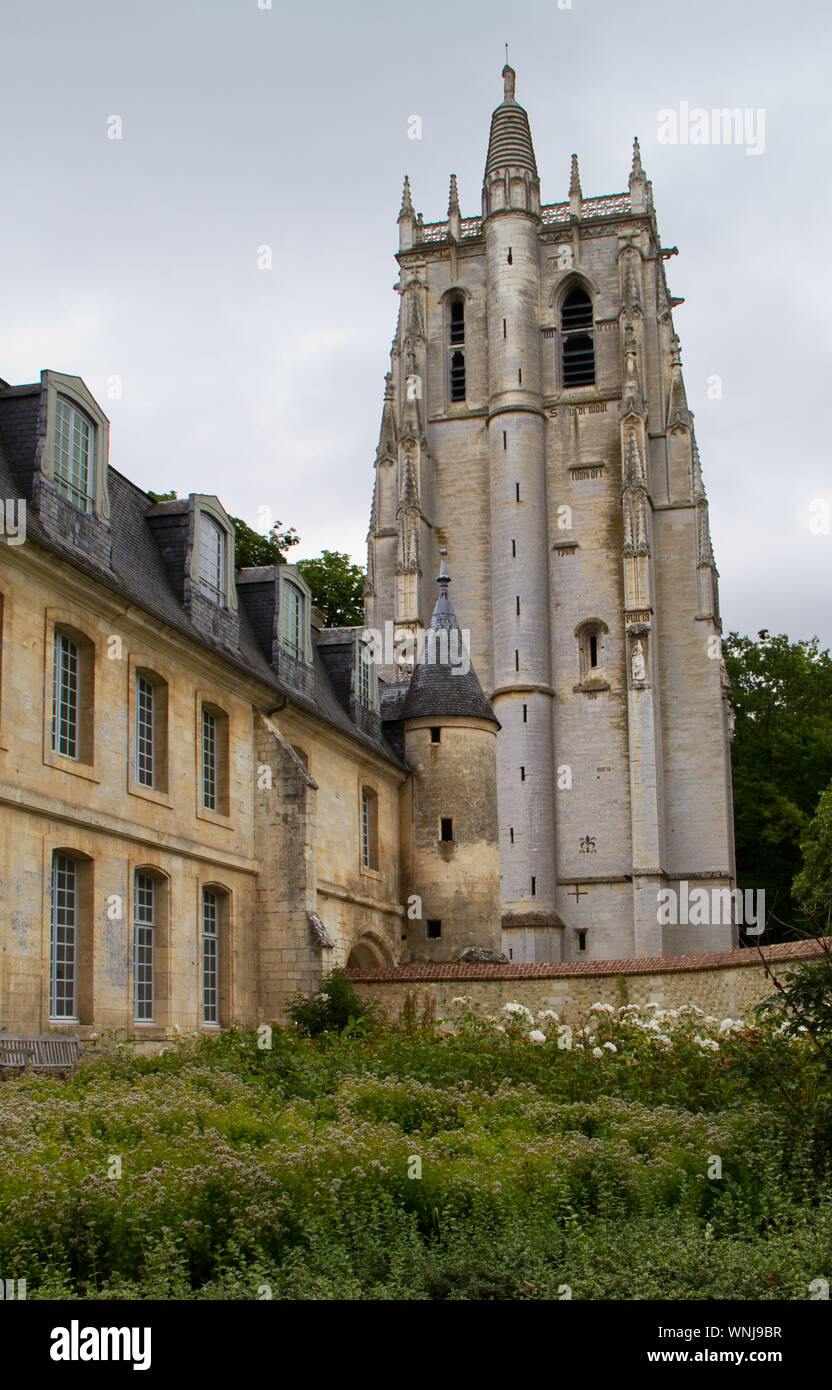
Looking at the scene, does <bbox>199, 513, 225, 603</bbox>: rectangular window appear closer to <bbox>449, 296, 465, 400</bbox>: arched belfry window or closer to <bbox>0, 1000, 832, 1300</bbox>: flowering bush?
<bbox>0, 1000, 832, 1300</bbox>: flowering bush

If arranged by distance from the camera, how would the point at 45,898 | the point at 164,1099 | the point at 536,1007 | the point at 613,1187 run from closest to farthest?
the point at 613,1187, the point at 164,1099, the point at 45,898, the point at 536,1007

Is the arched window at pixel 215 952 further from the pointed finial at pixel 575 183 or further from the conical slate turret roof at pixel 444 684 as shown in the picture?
the pointed finial at pixel 575 183

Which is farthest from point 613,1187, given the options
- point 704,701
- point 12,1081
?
point 704,701

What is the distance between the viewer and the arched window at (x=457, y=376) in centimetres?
4847

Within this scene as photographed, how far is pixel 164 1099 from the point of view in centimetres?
1073

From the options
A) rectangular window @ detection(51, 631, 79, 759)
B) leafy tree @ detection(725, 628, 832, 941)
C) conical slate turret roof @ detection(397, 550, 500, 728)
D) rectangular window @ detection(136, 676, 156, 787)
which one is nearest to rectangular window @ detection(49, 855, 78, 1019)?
rectangular window @ detection(51, 631, 79, 759)

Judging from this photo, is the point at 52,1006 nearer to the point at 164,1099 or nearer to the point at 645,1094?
the point at 164,1099

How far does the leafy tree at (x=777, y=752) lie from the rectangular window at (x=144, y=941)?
31.2 metres

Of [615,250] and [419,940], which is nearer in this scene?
[419,940]

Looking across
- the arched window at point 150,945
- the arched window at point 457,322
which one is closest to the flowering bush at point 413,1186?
the arched window at point 150,945

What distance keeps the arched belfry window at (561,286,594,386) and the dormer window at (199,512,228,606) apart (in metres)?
28.2

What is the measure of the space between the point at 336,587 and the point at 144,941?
101 feet

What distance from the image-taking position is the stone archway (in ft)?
83.5
